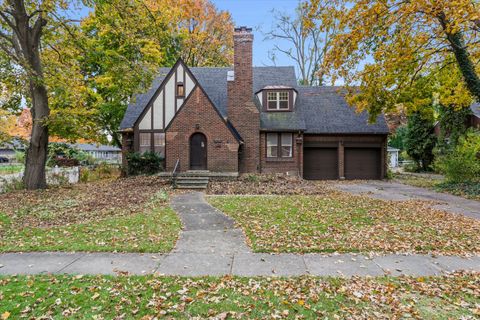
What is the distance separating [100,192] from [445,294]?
39.9ft

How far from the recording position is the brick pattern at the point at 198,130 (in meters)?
15.6

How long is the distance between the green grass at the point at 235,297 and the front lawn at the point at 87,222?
152 cm

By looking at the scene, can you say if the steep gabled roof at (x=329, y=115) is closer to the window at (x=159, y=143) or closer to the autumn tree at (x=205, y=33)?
the window at (x=159, y=143)

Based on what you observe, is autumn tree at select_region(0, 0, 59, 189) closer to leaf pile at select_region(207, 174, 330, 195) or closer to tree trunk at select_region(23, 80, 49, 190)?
tree trunk at select_region(23, 80, 49, 190)

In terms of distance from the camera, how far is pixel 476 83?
1216 centimetres

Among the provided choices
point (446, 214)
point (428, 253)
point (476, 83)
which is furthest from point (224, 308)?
point (476, 83)

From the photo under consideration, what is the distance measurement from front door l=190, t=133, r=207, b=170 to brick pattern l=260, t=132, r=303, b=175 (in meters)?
3.84

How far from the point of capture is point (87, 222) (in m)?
7.57

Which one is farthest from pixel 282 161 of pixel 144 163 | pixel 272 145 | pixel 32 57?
pixel 32 57

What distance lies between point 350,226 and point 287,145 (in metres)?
11.4

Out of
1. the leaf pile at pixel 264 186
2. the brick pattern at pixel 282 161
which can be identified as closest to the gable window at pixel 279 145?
the brick pattern at pixel 282 161

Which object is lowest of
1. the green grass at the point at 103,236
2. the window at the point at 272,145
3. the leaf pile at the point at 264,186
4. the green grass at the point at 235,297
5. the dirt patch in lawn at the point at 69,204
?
the green grass at the point at 235,297

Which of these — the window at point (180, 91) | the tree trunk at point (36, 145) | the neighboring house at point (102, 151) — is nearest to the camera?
the tree trunk at point (36, 145)

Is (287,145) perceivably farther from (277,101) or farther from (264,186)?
(264,186)
